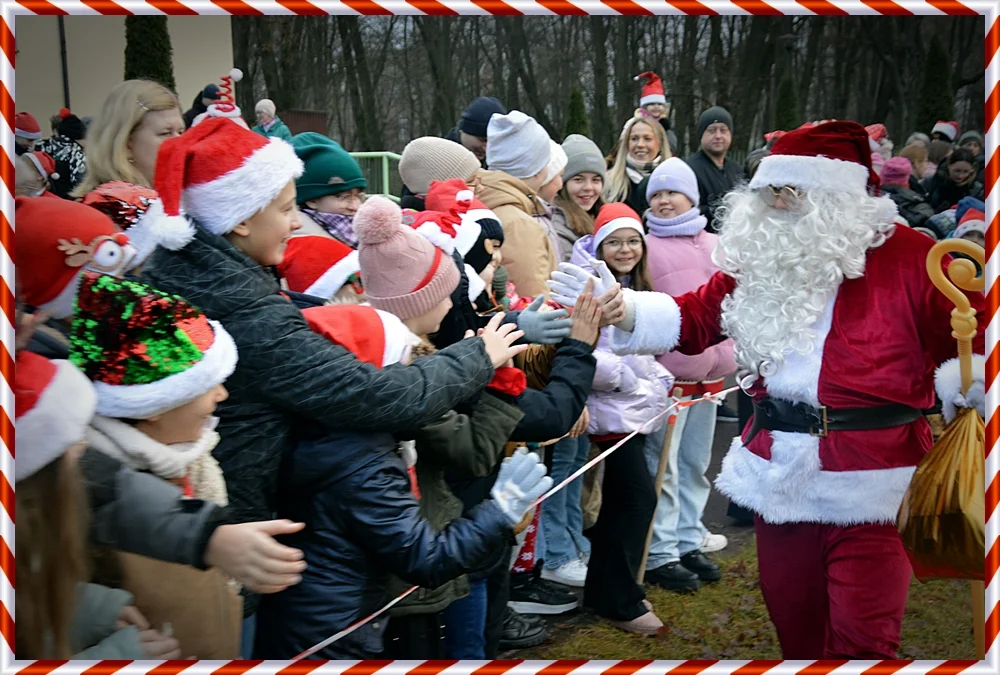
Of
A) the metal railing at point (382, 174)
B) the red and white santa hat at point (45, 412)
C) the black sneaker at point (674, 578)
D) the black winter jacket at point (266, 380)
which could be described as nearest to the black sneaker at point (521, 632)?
the black sneaker at point (674, 578)

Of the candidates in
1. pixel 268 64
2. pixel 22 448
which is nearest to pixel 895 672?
pixel 22 448

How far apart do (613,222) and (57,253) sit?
2.63 meters

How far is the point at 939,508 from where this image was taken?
2402 millimetres

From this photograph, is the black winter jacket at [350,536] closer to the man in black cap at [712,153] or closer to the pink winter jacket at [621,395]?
the pink winter jacket at [621,395]

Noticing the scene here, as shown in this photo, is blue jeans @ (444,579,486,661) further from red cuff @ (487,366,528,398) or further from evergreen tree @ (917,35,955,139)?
evergreen tree @ (917,35,955,139)

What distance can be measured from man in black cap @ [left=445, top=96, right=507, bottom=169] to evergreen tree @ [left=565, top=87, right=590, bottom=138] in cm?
49

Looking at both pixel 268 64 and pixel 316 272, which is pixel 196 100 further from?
pixel 316 272

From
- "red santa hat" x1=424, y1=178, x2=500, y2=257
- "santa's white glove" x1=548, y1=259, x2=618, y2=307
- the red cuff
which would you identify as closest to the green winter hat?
"red santa hat" x1=424, y1=178, x2=500, y2=257

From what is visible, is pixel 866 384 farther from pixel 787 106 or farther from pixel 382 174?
pixel 382 174

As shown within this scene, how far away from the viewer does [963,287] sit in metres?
2.46

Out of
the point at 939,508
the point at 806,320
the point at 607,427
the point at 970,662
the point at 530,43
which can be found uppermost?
the point at 530,43

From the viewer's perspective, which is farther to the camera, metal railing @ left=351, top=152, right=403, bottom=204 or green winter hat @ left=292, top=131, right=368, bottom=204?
metal railing @ left=351, top=152, right=403, bottom=204

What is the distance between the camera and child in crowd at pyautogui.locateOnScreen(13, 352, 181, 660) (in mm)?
1688

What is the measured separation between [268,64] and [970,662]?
→ 11.7 feet
